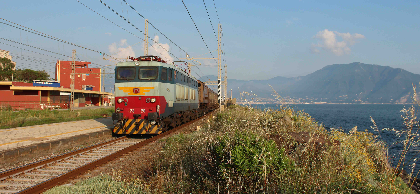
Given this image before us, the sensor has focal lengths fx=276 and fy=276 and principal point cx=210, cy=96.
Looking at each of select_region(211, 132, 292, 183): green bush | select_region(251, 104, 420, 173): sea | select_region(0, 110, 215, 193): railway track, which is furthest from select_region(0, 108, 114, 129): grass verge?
select_region(211, 132, 292, 183): green bush

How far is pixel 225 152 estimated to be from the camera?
4.73 metres

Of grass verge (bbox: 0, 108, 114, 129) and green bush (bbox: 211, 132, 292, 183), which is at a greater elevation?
green bush (bbox: 211, 132, 292, 183)

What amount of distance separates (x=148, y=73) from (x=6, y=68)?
7736cm

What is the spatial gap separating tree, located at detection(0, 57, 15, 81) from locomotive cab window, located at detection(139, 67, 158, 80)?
72.5 meters

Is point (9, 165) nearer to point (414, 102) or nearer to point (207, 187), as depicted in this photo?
point (207, 187)

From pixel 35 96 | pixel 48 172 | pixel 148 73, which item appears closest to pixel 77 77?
pixel 35 96

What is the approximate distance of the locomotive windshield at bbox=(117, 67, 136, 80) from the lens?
13.7 metres

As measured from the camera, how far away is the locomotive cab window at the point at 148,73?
535 inches

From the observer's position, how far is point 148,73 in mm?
13688

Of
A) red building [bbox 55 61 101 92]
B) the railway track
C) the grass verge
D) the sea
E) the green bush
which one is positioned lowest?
the sea

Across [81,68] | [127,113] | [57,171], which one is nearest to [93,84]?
[81,68]

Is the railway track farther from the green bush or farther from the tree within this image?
the tree

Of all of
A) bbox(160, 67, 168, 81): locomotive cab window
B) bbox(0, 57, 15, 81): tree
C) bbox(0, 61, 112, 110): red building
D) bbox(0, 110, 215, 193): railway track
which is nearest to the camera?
bbox(0, 110, 215, 193): railway track

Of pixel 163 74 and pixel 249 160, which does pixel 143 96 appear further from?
pixel 249 160
